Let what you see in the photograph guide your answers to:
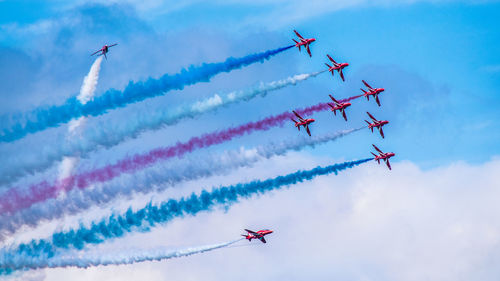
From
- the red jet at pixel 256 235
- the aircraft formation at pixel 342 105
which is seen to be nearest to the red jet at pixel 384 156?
the aircraft formation at pixel 342 105

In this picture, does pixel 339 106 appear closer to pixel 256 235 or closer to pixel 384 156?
pixel 384 156

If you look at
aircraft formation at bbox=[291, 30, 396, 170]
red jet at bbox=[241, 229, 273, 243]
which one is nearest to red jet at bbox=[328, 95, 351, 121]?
aircraft formation at bbox=[291, 30, 396, 170]

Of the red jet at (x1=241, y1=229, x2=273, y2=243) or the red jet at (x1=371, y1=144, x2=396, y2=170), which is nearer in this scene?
the red jet at (x1=241, y1=229, x2=273, y2=243)

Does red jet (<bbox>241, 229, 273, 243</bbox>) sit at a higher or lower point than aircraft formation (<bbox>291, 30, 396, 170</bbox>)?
lower

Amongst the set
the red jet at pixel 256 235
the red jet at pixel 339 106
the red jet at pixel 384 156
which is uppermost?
the red jet at pixel 339 106

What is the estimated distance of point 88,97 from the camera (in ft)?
Result: 319

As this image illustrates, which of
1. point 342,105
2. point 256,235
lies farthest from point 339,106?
point 256,235

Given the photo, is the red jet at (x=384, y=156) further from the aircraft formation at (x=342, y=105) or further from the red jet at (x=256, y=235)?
the red jet at (x=256, y=235)

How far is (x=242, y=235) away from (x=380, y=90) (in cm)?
2557

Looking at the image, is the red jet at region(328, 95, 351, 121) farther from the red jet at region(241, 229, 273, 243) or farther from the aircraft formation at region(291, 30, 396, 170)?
the red jet at region(241, 229, 273, 243)

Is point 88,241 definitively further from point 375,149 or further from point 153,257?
point 375,149

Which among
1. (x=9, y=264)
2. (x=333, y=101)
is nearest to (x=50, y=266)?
(x=9, y=264)

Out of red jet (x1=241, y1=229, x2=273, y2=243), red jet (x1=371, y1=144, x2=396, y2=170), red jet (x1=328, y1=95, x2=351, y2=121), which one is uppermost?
red jet (x1=328, y1=95, x2=351, y2=121)

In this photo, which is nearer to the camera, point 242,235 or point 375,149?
point 242,235
